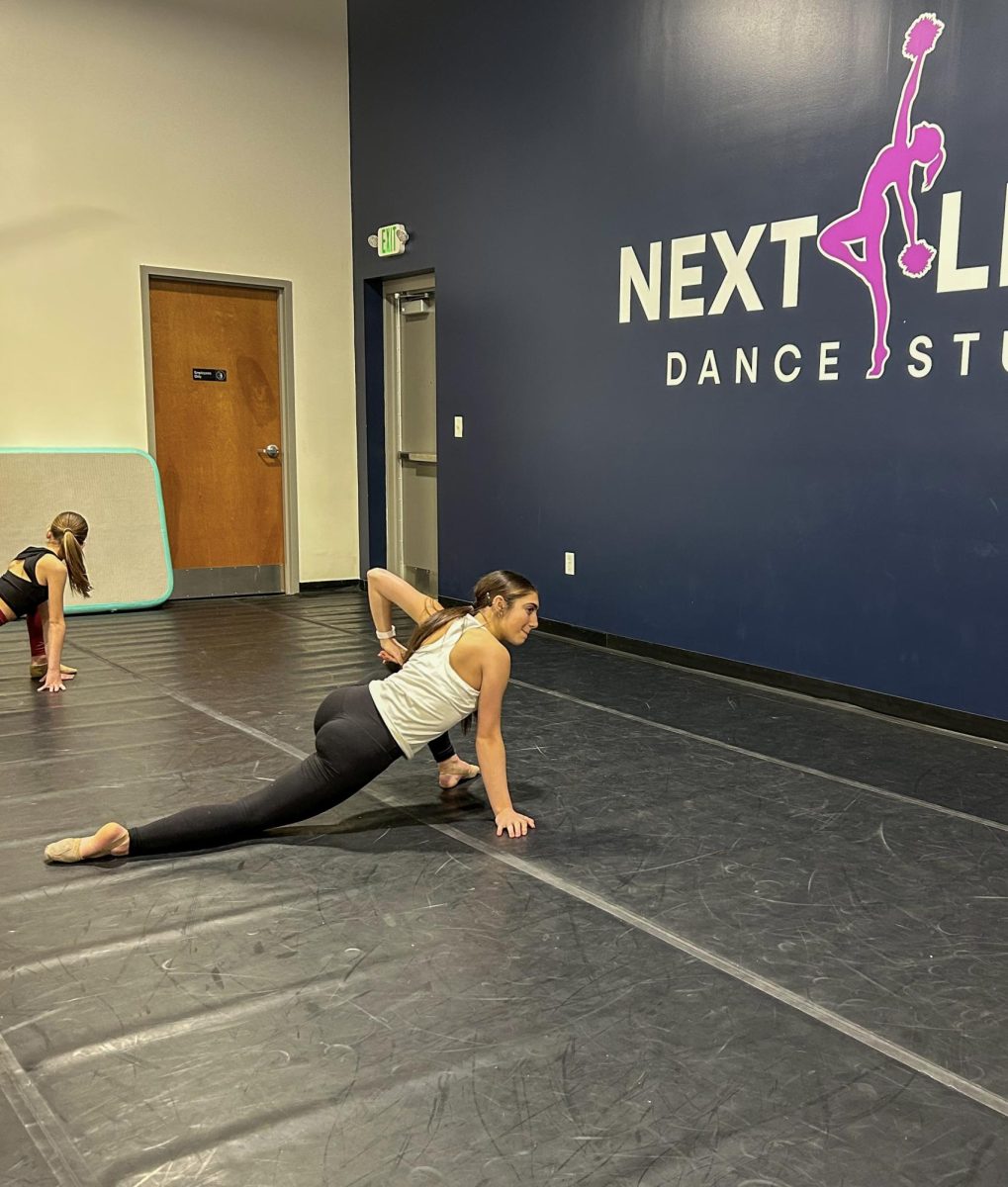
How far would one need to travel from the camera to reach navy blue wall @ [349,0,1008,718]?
452 centimetres

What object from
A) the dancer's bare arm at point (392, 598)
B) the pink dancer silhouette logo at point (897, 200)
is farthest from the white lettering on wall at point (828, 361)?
the dancer's bare arm at point (392, 598)

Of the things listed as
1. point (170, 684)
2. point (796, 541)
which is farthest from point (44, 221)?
point (796, 541)

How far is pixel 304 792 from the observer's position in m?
3.17

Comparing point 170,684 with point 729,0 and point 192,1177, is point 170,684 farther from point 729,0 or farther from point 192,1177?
point 729,0

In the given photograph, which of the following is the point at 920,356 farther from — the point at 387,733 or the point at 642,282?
the point at 387,733

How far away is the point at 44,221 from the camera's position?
7.18m

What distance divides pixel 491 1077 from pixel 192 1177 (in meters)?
0.56

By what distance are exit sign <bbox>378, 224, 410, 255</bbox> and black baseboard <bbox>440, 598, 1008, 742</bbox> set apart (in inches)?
116

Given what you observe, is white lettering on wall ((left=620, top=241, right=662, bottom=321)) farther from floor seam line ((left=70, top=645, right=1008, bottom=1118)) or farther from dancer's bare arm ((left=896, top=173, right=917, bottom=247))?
floor seam line ((left=70, top=645, right=1008, bottom=1118))

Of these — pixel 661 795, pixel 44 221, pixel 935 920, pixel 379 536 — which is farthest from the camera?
pixel 379 536

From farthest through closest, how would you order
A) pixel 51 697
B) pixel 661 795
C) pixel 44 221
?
pixel 44 221 → pixel 51 697 → pixel 661 795

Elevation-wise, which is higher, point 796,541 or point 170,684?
point 796,541

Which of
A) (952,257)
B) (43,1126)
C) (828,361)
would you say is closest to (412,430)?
(828,361)

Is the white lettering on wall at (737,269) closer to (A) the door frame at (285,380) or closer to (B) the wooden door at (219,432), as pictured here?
(A) the door frame at (285,380)
